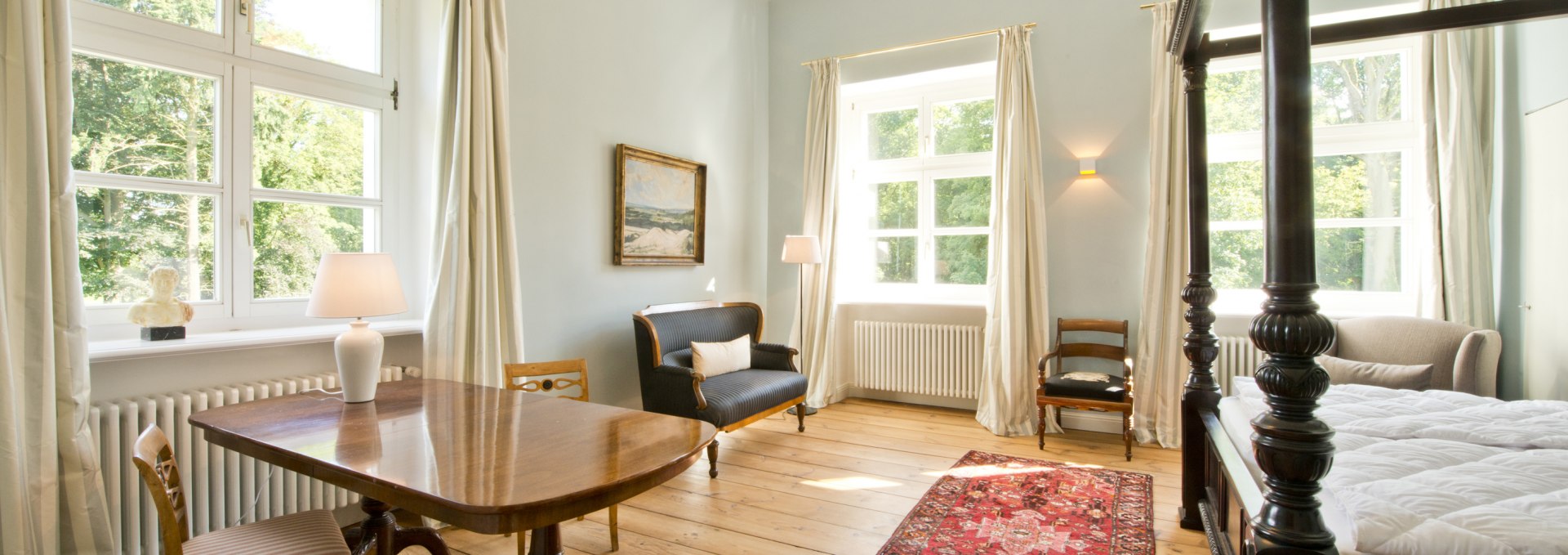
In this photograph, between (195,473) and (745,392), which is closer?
(195,473)

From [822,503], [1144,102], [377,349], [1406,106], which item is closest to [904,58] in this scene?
[1144,102]

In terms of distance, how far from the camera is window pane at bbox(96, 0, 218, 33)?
93.8 inches

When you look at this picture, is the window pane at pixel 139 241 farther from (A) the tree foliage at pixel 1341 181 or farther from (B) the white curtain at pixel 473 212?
(A) the tree foliage at pixel 1341 181

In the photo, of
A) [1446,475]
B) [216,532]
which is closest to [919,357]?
[1446,475]

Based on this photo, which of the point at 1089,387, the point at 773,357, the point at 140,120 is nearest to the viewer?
the point at 140,120

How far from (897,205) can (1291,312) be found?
444 cm

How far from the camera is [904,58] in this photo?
17.0 ft

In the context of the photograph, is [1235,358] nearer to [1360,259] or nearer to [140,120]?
[1360,259]

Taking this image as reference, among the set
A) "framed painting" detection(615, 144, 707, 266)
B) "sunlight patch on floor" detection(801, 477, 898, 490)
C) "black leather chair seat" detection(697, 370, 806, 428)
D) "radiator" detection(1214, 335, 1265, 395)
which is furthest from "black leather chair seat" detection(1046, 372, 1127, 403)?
"framed painting" detection(615, 144, 707, 266)

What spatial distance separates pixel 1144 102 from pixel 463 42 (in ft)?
13.2

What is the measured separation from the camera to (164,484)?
4.72 ft

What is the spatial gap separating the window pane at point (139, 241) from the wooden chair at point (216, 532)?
1.07 m

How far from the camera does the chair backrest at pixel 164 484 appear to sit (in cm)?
140

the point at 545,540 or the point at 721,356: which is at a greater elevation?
the point at 721,356
